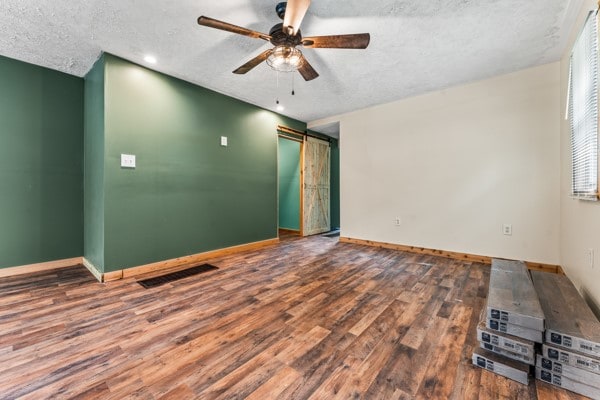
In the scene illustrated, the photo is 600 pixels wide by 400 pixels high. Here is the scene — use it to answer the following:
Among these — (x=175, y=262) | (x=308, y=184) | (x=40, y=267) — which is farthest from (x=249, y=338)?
(x=308, y=184)

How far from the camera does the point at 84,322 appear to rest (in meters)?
1.93

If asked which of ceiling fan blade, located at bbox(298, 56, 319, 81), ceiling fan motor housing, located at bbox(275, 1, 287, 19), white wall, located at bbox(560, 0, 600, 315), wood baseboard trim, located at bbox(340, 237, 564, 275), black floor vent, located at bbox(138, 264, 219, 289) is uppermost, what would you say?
ceiling fan motor housing, located at bbox(275, 1, 287, 19)

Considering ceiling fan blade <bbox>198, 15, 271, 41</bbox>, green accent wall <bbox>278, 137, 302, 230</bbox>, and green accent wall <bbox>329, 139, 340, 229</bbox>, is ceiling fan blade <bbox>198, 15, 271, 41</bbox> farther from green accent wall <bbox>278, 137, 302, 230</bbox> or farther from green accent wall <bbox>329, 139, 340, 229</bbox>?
green accent wall <bbox>329, 139, 340, 229</bbox>

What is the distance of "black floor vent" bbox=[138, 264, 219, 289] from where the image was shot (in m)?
2.73

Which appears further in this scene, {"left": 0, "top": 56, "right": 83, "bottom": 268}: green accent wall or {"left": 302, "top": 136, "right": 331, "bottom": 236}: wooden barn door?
{"left": 302, "top": 136, "right": 331, "bottom": 236}: wooden barn door

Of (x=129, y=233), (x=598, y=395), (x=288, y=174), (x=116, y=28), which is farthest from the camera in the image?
(x=288, y=174)

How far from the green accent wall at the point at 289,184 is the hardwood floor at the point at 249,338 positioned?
3407mm

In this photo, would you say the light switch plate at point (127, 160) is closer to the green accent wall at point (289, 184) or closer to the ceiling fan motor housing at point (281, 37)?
the ceiling fan motor housing at point (281, 37)

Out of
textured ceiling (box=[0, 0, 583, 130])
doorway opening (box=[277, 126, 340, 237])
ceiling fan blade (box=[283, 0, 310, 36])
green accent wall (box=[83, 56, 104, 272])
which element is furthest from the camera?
doorway opening (box=[277, 126, 340, 237])

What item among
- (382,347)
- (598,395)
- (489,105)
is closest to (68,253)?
(382,347)

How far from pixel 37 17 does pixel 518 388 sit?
457 centimetres

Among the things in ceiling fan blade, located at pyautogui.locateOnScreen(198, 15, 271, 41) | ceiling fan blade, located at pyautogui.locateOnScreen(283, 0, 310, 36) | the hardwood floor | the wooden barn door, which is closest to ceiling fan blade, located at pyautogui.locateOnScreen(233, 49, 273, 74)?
ceiling fan blade, located at pyautogui.locateOnScreen(198, 15, 271, 41)

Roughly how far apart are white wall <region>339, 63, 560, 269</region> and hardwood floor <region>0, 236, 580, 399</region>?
957mm

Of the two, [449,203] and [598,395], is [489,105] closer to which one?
[449,203]
